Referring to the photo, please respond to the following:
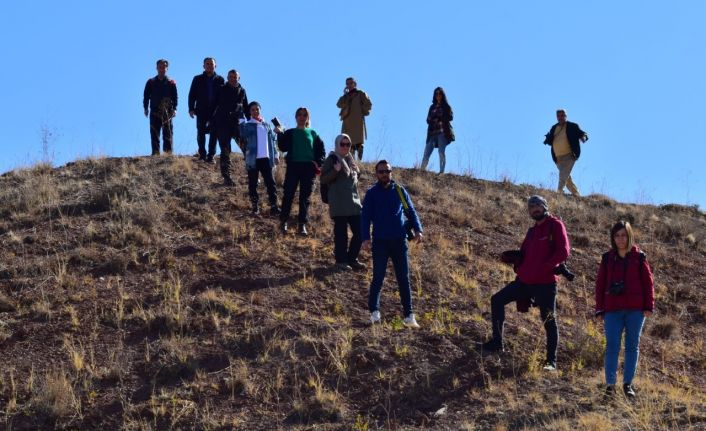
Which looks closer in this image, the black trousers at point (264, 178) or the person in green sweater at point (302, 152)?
the person in green sweater at point (302, 152)

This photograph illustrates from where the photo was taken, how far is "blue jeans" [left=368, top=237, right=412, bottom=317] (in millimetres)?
9383

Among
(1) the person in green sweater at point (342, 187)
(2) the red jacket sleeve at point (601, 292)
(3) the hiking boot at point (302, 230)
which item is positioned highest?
(1) the person in green sweater at point (342, 187)

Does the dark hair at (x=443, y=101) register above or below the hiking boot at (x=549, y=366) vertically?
above

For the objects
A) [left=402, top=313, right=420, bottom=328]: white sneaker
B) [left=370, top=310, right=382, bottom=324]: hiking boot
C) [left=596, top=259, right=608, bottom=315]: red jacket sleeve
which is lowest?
[left=402, top=313, right=420, bottom=328]: white sneaker

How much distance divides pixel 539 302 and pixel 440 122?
8.23 metres

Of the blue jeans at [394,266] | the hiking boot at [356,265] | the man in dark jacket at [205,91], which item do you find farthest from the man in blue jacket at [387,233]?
the man in dark jacket at [205,91]

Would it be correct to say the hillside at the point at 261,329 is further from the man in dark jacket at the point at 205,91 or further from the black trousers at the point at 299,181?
the man in dark jacket at the point at 205,91

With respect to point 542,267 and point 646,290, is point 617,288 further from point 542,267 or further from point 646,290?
point 542,267

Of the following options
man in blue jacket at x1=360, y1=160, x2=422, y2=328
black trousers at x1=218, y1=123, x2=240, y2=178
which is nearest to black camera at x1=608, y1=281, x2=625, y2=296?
man in blue jacket at x1=360, y1=160, x2=422, y2=328

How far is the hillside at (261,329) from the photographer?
7871 mm

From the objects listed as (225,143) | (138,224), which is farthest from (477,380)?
(225,143)

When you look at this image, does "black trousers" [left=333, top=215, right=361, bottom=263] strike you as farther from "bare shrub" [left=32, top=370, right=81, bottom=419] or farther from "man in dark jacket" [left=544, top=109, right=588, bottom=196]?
"man in dark jacket" [left=544, top=109, right=588, bottom=196]

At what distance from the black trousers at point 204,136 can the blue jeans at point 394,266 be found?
18.7ft

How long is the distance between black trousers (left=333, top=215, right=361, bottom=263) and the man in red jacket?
276cm
